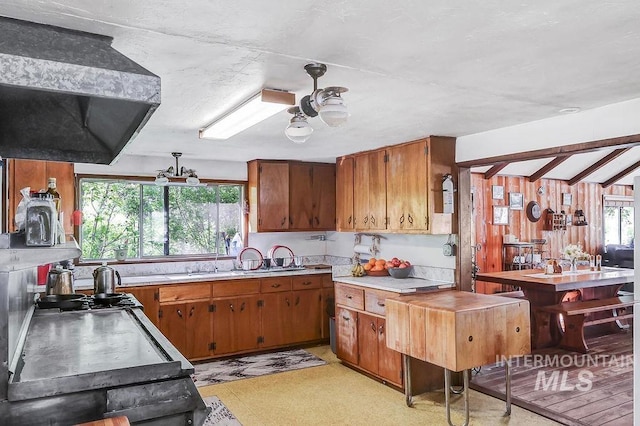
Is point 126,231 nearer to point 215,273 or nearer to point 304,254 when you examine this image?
point 215,273

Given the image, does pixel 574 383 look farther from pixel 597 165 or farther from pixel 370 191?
pixel 597 165

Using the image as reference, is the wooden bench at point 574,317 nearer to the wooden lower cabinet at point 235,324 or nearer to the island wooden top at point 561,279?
the island wooden top at point 561,279

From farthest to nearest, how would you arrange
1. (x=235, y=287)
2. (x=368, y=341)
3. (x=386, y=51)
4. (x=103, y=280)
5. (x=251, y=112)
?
(x=235, y=287)
(x=368, y=341)
(x=103, y=280)
(x=251, y=112)
(x=386, y=51)

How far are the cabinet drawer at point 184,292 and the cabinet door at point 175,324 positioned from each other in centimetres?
7

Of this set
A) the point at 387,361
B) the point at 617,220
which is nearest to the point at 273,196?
the point at 387,361

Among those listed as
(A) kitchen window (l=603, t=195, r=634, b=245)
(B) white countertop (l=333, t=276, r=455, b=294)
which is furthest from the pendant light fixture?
(A) kitchen window (l=603, t=195, r=634, b=245)

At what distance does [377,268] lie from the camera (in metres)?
4.97

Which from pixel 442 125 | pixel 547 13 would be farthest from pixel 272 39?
pixel 442 125

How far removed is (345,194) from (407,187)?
44.4 inches

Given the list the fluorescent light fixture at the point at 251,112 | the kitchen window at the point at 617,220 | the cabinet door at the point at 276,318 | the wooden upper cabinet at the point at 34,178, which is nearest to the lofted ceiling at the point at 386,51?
the fluorescent light fixture at the point at 251,112

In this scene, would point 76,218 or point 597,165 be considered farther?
point 597,165

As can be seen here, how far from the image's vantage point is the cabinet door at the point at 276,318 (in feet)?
17.3

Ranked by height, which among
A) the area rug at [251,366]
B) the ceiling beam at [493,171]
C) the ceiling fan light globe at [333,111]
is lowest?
the area rug at [251,366]

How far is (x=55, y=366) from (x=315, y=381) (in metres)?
3.05
